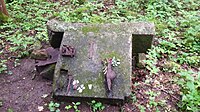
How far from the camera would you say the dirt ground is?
3645 millimetres

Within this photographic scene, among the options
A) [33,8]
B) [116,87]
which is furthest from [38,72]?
[33,8]

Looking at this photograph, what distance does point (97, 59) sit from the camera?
3.96 metres

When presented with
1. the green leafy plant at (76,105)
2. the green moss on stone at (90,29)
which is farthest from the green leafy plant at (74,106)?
the green moss on stone at (90,29)

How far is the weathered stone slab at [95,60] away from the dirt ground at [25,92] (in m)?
0.21

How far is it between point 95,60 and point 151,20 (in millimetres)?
2976

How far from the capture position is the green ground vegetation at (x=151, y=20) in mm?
4562

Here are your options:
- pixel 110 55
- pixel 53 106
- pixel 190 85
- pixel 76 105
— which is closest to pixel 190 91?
pixel 190 85

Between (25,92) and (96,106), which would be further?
(25,92)

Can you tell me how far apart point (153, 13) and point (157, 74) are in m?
2.93

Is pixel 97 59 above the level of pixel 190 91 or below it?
above

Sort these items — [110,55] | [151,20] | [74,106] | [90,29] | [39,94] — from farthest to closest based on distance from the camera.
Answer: [151,20] → [90,29] → [110,55] → [39,94] → [74,106]

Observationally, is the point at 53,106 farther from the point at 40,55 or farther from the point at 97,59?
the point at 40,55

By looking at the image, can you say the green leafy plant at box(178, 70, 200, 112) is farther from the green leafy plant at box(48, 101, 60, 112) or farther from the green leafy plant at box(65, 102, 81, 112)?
the green leafy plant at box(48, 101, 60, 112)

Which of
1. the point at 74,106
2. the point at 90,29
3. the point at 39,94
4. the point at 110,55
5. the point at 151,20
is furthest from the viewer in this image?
the point at 151,20
